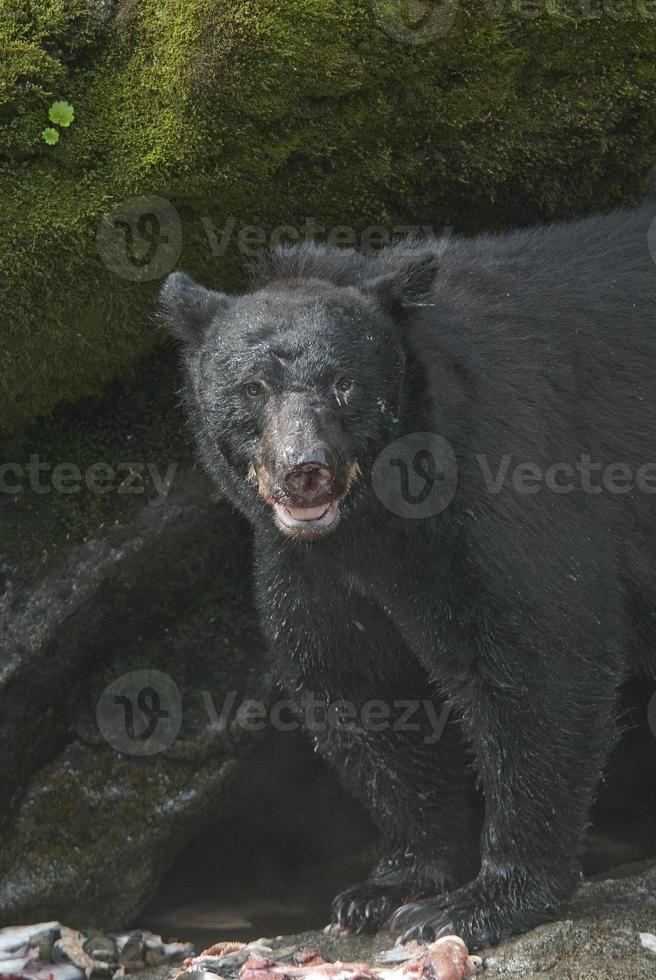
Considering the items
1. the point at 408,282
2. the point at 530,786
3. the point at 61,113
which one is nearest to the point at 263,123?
the point at 61,113

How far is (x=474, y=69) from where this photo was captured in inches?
246

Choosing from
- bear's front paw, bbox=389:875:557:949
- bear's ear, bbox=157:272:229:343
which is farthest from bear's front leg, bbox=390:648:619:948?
bear's ear, bbox=157:272:229:343

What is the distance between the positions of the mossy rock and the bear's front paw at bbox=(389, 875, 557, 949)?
3344 millimetres

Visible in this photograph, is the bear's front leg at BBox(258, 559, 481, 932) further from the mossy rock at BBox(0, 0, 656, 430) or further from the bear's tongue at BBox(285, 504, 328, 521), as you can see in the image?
the mossy rock at BBox(0, 0, 656, 430)

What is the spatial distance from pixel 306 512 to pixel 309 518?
32mm

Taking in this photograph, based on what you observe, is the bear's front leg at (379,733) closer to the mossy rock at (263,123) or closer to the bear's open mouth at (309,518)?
the bear's open mouth at (309,518)

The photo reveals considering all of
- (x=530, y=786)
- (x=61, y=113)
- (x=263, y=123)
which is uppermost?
(x=61, y=113)

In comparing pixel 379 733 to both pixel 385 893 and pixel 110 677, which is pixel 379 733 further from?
pixel 110 677

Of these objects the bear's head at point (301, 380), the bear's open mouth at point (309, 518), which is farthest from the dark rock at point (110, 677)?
the bear's open mouth at point (309, 518)

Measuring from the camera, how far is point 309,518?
17.8 ft

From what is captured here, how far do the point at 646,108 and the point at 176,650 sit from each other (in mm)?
4029

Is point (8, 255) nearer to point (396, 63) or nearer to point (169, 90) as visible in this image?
point (169, 90)

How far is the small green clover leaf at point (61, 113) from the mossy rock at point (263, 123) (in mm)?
50

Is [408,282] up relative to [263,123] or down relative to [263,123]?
down
